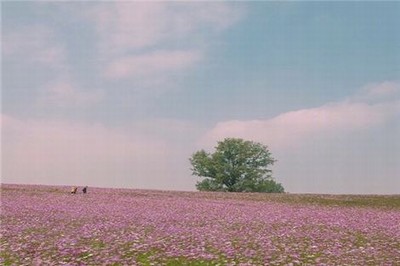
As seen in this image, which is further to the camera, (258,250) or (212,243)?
(212,243)

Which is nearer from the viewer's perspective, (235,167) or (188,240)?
(188,240)

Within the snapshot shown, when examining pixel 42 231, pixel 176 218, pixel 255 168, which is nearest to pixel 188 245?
pixel 42 231

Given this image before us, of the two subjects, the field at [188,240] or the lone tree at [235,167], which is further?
the lone tree at [235,167]

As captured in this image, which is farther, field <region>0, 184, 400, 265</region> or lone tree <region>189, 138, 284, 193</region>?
lone tree <region>189, 138, 284, 193</region>

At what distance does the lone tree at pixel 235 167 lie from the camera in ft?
305

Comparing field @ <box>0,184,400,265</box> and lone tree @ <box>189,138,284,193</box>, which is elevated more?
lone tree @ <box>189,138,284,193</box>

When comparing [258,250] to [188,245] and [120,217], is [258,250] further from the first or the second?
[120,217]

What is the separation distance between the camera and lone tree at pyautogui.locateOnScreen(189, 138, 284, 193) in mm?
93062

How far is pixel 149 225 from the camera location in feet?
81.7

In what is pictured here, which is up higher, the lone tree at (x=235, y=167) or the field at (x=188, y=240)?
the lone tree at (x=235, y=167)

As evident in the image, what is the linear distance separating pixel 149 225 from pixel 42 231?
5.38 meters

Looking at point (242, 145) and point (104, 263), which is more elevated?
point (242, 145)

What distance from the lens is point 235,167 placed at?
310ft

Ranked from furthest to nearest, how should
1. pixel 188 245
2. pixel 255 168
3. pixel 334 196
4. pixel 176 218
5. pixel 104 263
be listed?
pixel 255 168, pixel 334 196, pixel 176 218, pixel 188 245, pixel 104 263
